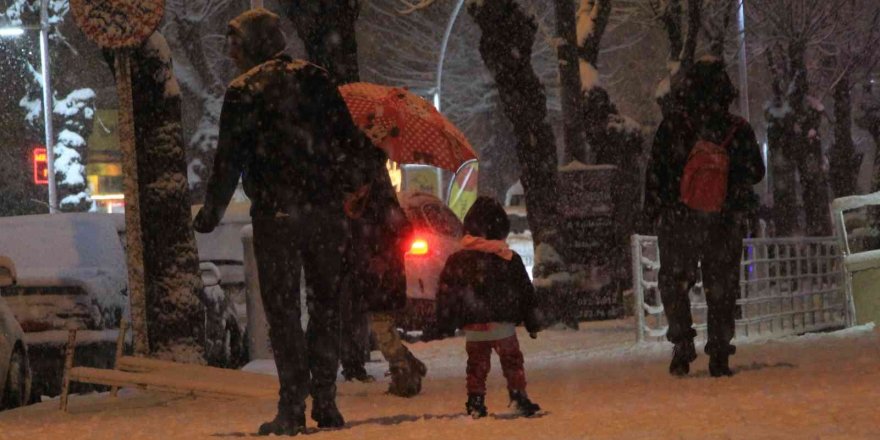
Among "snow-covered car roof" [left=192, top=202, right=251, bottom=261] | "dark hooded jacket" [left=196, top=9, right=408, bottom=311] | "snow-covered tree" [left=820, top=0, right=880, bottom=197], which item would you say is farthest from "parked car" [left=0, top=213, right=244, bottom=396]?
"snow-covered tree" [left=820, top=0, right=880, bottom=197]

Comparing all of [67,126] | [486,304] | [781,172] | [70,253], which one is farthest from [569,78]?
[67,126]

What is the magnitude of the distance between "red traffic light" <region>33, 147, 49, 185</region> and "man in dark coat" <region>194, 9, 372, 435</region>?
4435 centimetres

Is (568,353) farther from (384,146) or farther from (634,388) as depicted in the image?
(634,388)

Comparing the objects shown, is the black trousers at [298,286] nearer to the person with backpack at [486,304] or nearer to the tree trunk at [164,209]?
the person with backpack at [486,304]

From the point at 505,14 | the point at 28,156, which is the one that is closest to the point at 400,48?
the point at 28,156

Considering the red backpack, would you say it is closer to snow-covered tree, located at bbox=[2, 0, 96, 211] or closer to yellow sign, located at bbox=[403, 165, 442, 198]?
yellow sign, located at bbox=[403, 165, 442, 198]

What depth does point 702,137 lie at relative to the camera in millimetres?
10758

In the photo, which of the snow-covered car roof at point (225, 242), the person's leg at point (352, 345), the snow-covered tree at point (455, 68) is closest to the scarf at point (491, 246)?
the person's leg at point (352, 345)

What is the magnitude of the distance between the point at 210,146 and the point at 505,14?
20.7 meters

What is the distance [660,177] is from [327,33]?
5019 millimetres

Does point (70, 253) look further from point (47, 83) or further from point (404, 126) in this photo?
point (47, 83)

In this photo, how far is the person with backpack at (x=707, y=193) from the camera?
10.7 metres

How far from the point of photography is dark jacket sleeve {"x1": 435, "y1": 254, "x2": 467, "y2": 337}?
8852mm

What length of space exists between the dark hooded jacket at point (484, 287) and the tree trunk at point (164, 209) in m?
5.15
